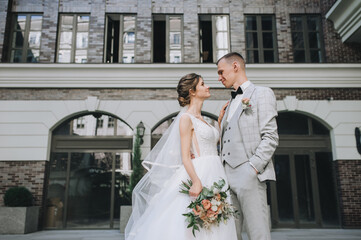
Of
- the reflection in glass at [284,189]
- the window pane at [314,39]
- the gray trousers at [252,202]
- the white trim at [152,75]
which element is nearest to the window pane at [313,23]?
the window pane at [314,39]

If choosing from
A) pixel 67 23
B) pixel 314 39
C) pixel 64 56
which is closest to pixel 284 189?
pixel 314 39

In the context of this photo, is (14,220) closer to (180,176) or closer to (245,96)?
(180,176)

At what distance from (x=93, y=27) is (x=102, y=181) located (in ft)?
17.3

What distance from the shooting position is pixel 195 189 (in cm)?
295

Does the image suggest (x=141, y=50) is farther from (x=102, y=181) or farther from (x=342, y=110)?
(x=342, y=110)

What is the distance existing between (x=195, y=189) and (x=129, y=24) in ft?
29.8

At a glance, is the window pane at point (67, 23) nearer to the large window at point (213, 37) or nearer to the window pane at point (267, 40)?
the large window at point (213, 37)

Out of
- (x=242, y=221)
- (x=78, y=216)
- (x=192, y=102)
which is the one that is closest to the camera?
(x=242, y=221)

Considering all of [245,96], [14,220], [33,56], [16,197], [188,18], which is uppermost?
[188,18]

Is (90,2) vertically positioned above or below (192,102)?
above

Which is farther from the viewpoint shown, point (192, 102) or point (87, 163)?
point (87, 163)

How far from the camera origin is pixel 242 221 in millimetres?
2961

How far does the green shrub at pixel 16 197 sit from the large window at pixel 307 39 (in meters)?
9.65

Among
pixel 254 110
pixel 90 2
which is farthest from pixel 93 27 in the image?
pixel 254 110
